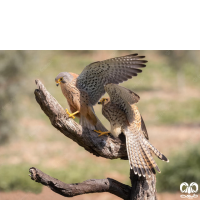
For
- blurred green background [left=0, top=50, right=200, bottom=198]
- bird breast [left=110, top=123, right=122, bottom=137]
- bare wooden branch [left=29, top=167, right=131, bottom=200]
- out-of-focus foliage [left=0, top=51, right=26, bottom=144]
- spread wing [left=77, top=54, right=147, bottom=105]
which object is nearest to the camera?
bare wooden branch [left=29, top=167, right=131, bottom=200]

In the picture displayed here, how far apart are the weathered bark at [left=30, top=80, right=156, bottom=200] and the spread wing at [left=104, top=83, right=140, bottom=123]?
1.26ft

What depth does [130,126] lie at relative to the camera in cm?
403

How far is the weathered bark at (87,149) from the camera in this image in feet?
11.2

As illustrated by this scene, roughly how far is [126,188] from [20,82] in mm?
7964

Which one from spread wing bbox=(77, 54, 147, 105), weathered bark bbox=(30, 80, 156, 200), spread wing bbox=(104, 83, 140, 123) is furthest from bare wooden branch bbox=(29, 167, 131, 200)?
spread wing bbox=(77, 54, 147, 105)

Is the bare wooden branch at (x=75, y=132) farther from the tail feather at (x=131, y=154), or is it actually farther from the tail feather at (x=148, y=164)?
the tail feather at (x=148, y=164)

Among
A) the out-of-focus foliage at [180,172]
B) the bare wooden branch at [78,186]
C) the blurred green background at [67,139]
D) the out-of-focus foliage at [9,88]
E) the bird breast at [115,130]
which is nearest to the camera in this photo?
the bare wooden branch at [78,186]

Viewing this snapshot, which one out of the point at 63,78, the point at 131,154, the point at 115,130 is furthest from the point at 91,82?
the point at 131,154

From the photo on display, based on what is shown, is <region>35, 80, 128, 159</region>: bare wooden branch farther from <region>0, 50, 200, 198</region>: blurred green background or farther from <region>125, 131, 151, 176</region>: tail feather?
<region>0, 50, 200, 198</region>: blurred green background

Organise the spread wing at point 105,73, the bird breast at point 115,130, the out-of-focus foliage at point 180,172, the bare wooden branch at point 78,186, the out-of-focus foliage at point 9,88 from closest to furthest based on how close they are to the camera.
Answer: the bare wooden branch at point 78,186, the spread wing at point 105,73, the bird breast at point 115,130, the out-of-focus foliage at point 180,172, the out-of-focus foliage at point 9,88

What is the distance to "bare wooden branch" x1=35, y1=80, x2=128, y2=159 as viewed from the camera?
340 cm

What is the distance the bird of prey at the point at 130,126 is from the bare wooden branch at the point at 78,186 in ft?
1.51

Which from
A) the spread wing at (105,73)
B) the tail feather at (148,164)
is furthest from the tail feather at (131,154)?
the spread wing at (105,73)

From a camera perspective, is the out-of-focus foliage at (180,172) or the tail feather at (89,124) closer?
the tail feather at (89,124)
